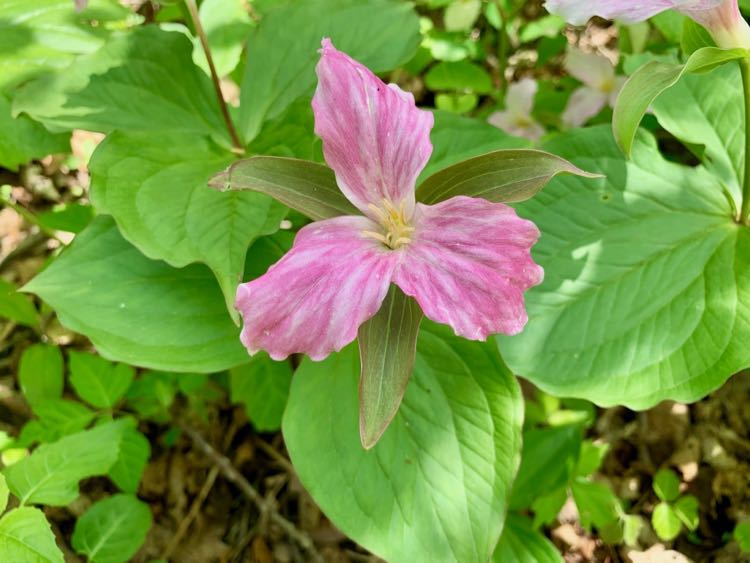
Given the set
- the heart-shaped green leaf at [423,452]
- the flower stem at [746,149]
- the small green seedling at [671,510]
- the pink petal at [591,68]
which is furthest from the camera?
the pink petal at [591,68]

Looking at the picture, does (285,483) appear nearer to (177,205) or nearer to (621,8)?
(177,205)

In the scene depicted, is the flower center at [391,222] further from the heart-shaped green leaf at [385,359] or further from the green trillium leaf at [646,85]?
the green trillium leaf at [646,85]

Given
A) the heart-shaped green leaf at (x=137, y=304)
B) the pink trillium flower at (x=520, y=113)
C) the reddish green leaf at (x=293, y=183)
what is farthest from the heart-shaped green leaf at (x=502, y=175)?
the pink trillium flower at (x=520, y=113)

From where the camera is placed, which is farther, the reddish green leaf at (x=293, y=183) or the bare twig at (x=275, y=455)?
the bare twig at (x=275, y=455)

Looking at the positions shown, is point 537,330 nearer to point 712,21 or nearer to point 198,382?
point 712,21

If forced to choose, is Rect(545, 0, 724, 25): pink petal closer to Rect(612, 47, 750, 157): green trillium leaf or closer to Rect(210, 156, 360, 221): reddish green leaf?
Rect(612, 47, 750, 157): green trillium leaf

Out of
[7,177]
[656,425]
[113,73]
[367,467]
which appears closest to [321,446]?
[367,467]

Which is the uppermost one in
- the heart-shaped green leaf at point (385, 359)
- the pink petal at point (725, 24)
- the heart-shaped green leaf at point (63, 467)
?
the pink petal at point (725, 24)

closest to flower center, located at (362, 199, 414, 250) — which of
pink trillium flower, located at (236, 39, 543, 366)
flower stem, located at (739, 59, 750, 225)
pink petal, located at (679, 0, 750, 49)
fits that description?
pink trillium flower, located at (236, 39, 543, 366)
